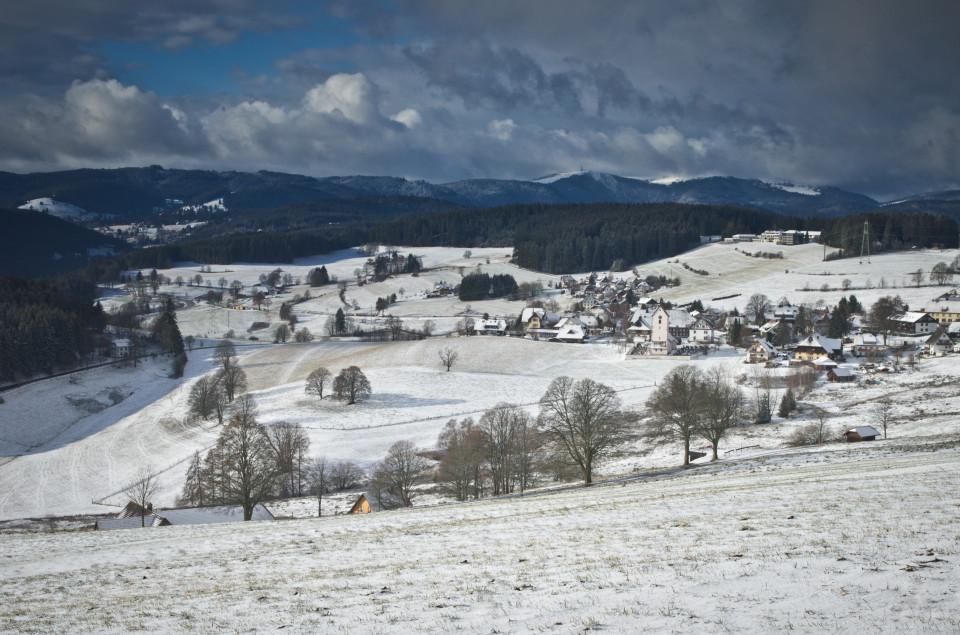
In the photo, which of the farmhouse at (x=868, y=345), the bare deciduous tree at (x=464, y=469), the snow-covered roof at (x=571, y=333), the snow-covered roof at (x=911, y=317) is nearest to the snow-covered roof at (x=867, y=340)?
the farmhouse at (x=868, y=345)

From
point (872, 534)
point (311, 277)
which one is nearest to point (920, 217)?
point (311, 277)

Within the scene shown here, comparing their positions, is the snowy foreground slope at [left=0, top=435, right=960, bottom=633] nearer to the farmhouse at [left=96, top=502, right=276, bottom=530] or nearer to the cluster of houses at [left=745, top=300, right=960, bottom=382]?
the farmhouse at [left=96, top=502, right=276, bottom=530]

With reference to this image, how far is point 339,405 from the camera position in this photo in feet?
231

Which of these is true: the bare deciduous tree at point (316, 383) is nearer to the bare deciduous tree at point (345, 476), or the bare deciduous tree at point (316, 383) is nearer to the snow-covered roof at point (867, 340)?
the bare deciduous tree at point (345, 476)

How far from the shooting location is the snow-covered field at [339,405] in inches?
1935

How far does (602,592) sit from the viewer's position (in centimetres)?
1011

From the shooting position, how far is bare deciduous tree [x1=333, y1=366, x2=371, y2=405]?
7156cm

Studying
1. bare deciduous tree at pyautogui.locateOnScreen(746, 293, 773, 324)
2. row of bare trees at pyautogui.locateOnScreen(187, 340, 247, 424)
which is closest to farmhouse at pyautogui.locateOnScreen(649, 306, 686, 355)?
bare deciduous tree at pyautogui.locateOnScreen(746, 293, 773, 324)

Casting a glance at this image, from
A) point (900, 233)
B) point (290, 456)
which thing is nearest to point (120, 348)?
point (290, 456)

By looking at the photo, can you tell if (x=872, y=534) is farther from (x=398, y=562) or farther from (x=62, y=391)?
(x=62, y=391)

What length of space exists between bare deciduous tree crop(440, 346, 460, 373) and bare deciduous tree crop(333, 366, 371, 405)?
16.5 metres

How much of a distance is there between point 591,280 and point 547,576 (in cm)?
17057

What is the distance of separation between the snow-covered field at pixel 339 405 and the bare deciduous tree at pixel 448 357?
1444 millimetres

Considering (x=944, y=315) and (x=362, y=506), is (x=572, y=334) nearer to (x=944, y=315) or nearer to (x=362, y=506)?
(x=944, y=315)
